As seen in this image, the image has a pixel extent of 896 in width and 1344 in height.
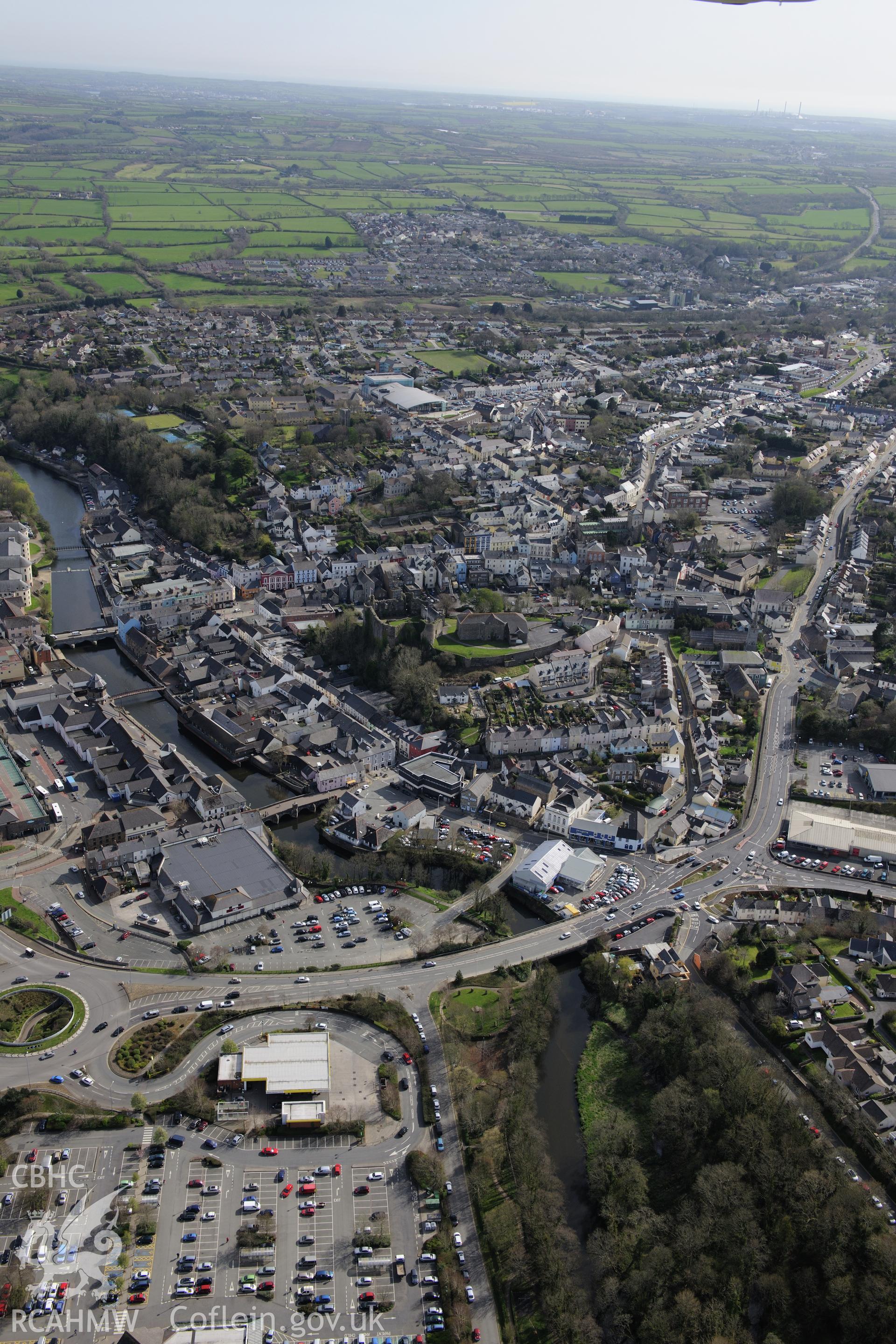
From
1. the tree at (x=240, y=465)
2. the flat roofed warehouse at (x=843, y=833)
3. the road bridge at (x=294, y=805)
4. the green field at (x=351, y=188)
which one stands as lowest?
the road bridge at (x=294, y=805)

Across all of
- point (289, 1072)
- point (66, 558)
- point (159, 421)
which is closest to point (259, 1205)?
point (289, 1072)

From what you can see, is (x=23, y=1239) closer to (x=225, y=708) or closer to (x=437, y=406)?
(x=225, y=708)

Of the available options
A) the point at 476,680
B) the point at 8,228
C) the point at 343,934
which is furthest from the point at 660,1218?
the point at 8,228

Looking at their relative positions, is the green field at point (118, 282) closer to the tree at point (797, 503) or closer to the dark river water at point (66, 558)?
the dark river water at point (66, 558)

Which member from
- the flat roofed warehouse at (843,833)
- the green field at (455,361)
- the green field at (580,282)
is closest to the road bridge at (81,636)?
the flat roofed warehouse at (843,833)

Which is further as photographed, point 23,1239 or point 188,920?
point 188,920

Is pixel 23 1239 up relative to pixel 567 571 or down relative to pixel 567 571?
down

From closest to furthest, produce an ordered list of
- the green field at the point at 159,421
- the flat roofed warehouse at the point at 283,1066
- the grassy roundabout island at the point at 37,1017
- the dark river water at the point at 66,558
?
the flat roofed warehouse at the point at 283,1066 < the grassy roundabout island at the point at 37,1017 < the dark river water at the point at 66,558 < the green field at the point at 159,421
